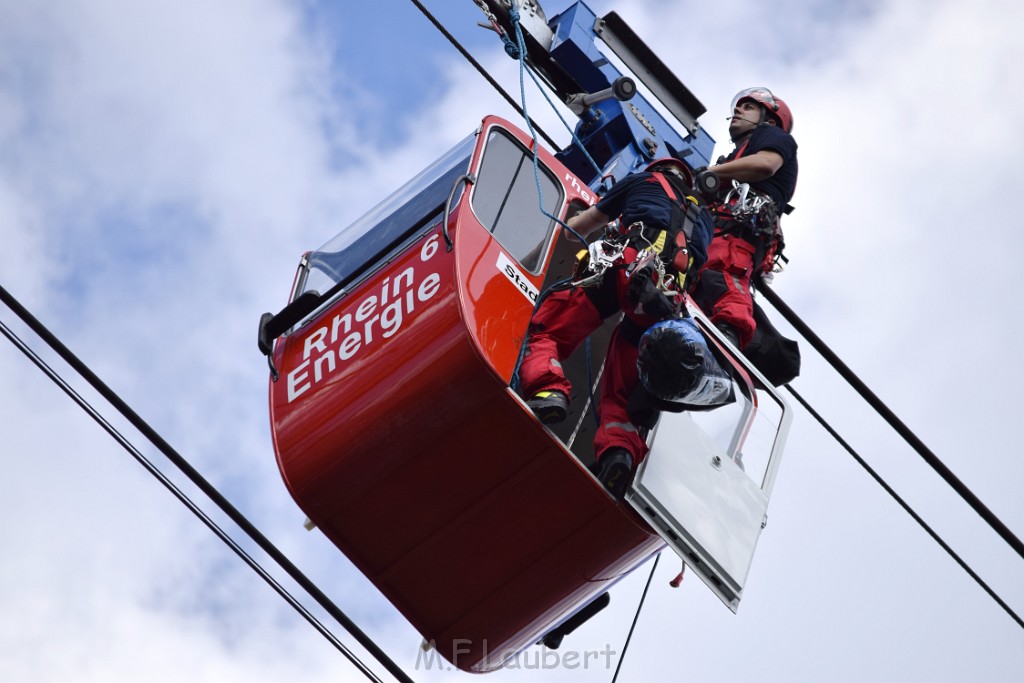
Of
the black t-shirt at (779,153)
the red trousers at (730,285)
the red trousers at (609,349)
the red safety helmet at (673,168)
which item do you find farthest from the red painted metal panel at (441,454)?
the black t-shirt at (779,153)

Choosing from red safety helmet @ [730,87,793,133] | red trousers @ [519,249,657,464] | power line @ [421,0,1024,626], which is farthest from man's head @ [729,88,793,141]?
red trousers @ [519,249,657,464]

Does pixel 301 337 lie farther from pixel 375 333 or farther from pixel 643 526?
pixel 643 526

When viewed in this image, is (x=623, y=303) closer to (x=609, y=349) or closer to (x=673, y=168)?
(x=609, y=349)

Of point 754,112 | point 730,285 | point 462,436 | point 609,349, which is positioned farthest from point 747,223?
point 462,436

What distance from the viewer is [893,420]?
35.4 feet

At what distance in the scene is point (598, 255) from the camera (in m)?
10.1

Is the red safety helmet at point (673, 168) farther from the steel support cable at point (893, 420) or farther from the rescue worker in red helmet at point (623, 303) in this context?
the steel support cable at point (893, 420)

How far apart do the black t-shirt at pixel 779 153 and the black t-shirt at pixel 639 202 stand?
3.50ft

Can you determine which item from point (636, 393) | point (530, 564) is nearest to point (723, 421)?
point (636, 393)

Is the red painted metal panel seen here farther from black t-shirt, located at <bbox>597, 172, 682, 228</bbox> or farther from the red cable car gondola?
black t-shirt, located at <bbox>597, 172, 682, 228</bbox>

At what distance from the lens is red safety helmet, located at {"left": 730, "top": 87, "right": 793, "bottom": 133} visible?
11.6 metres

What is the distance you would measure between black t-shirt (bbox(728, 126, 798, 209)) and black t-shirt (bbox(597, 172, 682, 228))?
3.50 feet

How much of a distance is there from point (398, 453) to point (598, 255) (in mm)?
1415

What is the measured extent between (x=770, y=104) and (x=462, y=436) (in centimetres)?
315
